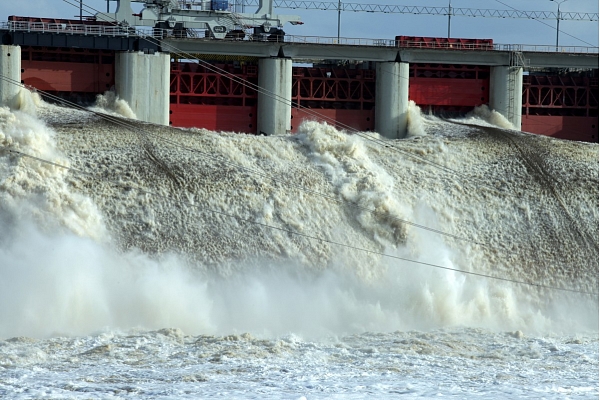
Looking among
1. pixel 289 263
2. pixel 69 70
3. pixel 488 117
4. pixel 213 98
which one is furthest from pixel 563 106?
pixel 289 263

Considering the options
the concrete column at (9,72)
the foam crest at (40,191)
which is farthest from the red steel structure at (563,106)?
the foam crest at (40,191)

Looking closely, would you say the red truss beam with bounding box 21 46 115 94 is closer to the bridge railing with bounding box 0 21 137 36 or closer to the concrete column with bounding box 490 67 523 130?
the bridge railing with bounding box 0 21 137 36

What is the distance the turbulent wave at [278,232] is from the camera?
37500 mm

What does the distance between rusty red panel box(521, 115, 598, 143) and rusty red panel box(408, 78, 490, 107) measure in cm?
445

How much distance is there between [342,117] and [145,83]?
1233 centimetres

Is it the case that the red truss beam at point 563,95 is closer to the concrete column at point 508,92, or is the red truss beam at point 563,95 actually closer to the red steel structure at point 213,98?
the concrete column at point 508,92

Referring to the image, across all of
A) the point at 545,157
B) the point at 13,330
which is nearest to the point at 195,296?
the point at 13,330

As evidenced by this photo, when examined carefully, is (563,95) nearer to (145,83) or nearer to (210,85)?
(210,85)

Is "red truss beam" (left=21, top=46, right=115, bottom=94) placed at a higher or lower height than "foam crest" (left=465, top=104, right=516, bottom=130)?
higher

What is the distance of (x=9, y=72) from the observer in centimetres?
5406

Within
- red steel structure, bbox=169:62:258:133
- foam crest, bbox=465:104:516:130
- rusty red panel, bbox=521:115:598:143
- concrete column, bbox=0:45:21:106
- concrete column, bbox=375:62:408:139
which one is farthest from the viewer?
rusty red panel, bbox=521:115:598:143

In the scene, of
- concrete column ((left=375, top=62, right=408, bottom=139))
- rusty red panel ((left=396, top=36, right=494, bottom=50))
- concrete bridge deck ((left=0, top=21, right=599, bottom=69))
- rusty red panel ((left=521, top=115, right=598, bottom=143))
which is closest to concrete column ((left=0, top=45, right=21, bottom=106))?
concrete bridge deck ((left=0, top=21, right=599, bottom=69))

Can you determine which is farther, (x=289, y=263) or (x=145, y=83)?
(x=145, y=83)

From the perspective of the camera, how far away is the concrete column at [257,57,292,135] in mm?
59562
